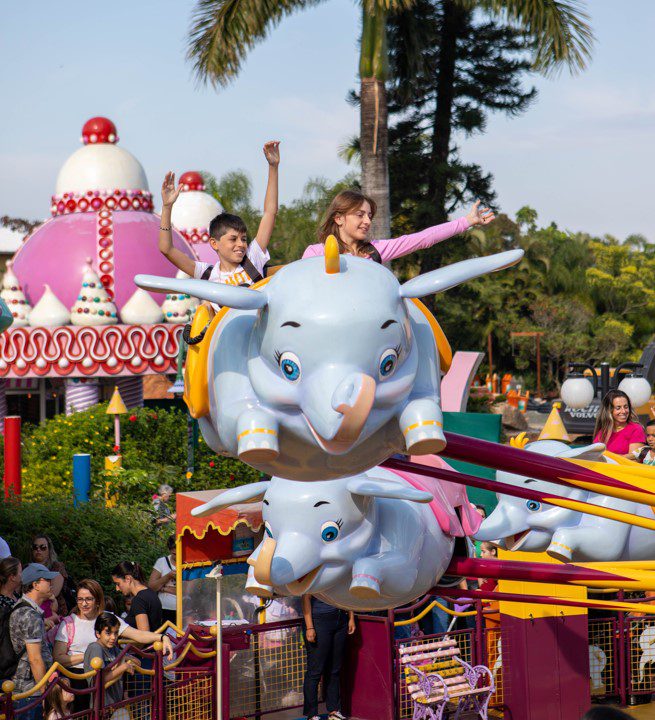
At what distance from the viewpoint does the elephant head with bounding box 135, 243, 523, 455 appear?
7.29 ft

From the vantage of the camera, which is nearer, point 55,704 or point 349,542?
point 349,542

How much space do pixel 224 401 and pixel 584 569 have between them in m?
1.36

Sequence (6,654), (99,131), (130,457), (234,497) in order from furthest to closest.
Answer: (99,131), (130,457), (6,654), (234,497)

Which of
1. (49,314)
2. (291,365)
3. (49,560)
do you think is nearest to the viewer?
(291,365)

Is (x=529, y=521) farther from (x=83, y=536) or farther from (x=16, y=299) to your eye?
(x=16, y=299)

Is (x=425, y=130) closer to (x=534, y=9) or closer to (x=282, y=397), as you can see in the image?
(x=534, y=9)

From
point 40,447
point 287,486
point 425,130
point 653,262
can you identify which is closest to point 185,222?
point 425,130

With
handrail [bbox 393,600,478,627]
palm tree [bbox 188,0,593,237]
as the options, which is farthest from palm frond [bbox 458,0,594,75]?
handrail [bbox 393,600,478,627]

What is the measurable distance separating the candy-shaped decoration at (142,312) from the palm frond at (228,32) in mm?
3952

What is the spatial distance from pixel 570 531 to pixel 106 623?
274cm

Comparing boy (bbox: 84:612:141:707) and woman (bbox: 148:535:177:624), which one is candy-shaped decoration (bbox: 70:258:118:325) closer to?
woman (bbox: 148:535:177:624)

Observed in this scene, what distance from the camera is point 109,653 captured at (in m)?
6.16

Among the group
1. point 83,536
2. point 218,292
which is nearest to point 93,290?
point 83,536

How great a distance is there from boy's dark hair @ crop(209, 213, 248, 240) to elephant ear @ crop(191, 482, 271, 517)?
2.71 feet
